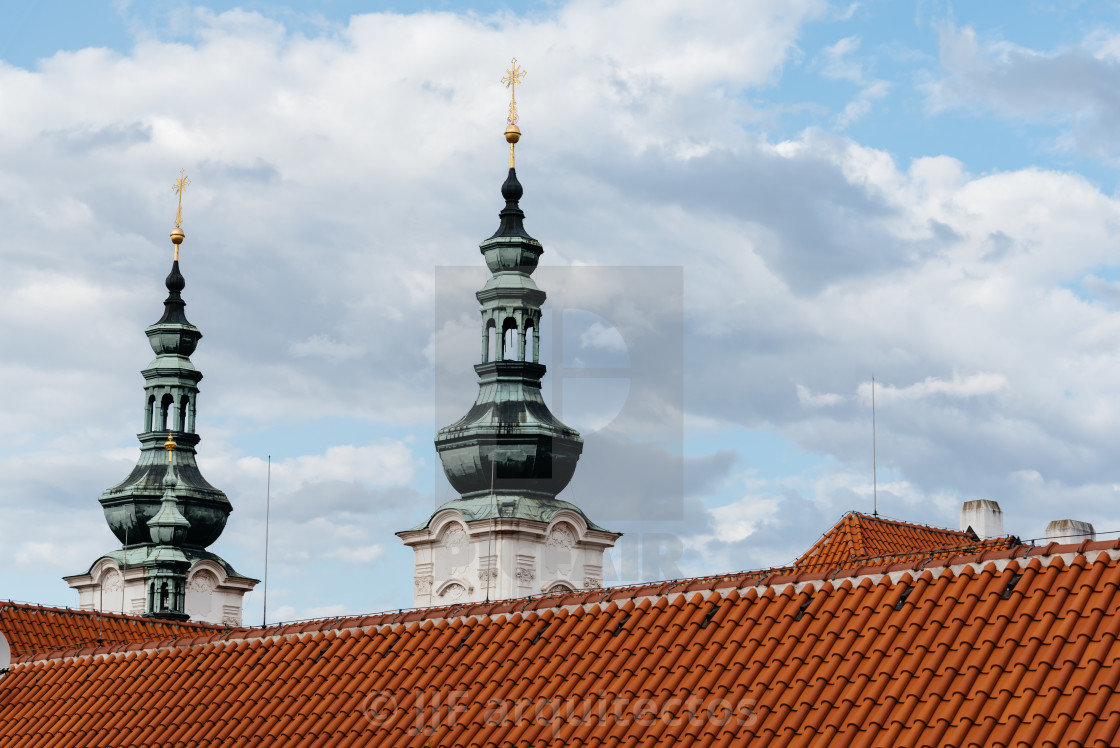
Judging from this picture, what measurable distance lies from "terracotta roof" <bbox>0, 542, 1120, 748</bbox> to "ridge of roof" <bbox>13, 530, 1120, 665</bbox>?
37mm

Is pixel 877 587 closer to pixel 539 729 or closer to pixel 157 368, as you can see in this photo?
pixel 539 729

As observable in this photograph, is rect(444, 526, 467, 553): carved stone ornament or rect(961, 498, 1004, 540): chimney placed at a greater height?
rect(444, 526, 467, 553): carved stone ornament

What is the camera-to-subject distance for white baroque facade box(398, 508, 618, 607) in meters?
70.4

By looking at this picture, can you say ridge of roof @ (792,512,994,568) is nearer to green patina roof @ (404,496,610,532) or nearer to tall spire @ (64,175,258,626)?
green patina roof @ (404,496,610,532)

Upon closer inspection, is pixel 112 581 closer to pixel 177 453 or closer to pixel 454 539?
pixel 177 453

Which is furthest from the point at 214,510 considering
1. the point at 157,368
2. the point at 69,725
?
the point at 69,725

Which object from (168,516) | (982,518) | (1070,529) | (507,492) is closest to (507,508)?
(507,492)

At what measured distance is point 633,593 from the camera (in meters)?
22.5

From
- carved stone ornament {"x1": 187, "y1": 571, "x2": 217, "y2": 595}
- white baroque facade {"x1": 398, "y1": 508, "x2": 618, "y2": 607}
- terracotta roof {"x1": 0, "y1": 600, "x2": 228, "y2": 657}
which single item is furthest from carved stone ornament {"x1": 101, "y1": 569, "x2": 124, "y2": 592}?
terracotta roof {"x1": 0, "y1": 600, "x2": 228, "y2": 657}

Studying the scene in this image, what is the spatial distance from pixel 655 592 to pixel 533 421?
50127mm

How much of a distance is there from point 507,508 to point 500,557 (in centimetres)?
199

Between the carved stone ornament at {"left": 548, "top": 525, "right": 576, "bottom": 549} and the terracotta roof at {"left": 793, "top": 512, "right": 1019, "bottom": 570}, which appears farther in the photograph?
the carved stone ornament at {"left": 548, "top": 525, "right": 576, "bottom": 549}

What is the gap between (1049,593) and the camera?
18.5 metres

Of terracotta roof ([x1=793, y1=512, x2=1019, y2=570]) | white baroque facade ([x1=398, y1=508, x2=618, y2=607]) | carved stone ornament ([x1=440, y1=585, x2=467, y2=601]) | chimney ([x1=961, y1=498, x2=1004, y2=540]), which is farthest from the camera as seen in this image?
carved stone ornament ([x1=440, y1=585, x2=467, y2=601])
